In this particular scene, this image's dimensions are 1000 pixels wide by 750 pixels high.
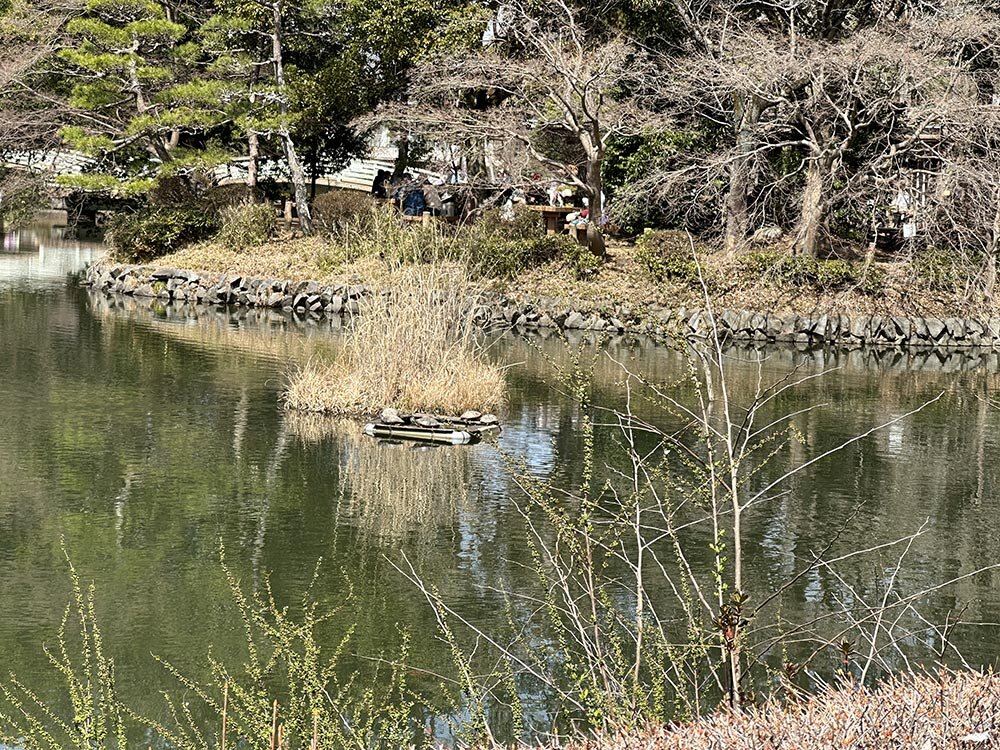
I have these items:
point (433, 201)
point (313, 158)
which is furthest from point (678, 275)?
point (313, 158)

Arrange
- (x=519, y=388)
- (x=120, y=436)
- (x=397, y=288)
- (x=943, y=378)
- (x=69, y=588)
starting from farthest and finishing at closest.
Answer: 1. (x=943, y=378)
2. (x=519, y=388)
3. (x=397, y=288)
4. (x=120, y=436)
5. (x=69, y=588)

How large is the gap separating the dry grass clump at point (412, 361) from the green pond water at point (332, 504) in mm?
397

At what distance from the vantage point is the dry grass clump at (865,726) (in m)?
3.12

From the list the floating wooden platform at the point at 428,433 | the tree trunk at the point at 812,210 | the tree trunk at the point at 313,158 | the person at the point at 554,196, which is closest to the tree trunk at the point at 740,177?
the tree trunk at the point at 812,210

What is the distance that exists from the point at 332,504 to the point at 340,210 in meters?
17.1

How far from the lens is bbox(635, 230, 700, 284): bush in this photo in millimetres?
21516

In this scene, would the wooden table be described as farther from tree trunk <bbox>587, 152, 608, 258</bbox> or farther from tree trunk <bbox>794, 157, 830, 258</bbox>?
tree trunk <bbox>794, 157, 830, 258</bbox>

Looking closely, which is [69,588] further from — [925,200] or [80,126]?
[80,126]

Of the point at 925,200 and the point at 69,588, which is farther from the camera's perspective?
the point at 925,200

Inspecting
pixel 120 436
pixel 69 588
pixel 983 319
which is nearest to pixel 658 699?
pixel 69 588

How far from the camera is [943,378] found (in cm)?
1666

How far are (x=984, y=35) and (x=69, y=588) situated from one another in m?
18.2

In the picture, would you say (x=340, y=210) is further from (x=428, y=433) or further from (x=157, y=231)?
(x=428, y=433)

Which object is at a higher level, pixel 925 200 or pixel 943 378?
pixel 925 200
